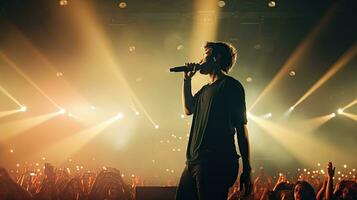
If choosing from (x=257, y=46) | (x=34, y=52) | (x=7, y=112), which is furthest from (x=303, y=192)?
(x=7, y=112)

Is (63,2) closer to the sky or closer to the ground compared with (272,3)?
closer to the ground

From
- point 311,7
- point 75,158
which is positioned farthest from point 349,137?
point 75,158

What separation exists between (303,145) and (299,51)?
7.93m

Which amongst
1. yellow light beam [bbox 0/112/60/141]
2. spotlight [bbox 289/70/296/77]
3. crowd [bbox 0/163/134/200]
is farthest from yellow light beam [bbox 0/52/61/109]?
spotlight [bbox 289/70/296/77]

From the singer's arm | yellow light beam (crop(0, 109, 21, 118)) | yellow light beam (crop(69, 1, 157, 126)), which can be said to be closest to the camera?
the singer's arm

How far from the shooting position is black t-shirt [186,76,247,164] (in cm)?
290

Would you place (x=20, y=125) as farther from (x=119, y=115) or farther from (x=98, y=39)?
(x=98, y=39)

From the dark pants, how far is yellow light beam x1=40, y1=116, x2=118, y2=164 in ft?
54.9

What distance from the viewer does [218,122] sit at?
9.83 feet

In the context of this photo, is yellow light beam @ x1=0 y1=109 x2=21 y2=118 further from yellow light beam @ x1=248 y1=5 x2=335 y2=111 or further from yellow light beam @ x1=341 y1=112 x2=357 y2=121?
yellow light beam @ x1=341 y1=112 x2=357 y2=121

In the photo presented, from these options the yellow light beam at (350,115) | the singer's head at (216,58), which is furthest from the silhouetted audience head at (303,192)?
the yellow light beam at (350,115)

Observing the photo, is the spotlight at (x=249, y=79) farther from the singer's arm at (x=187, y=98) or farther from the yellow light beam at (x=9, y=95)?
the singer's arm at (x=187, y=98)

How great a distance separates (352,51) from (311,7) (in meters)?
3.39

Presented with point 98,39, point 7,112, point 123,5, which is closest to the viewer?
point 123,5
